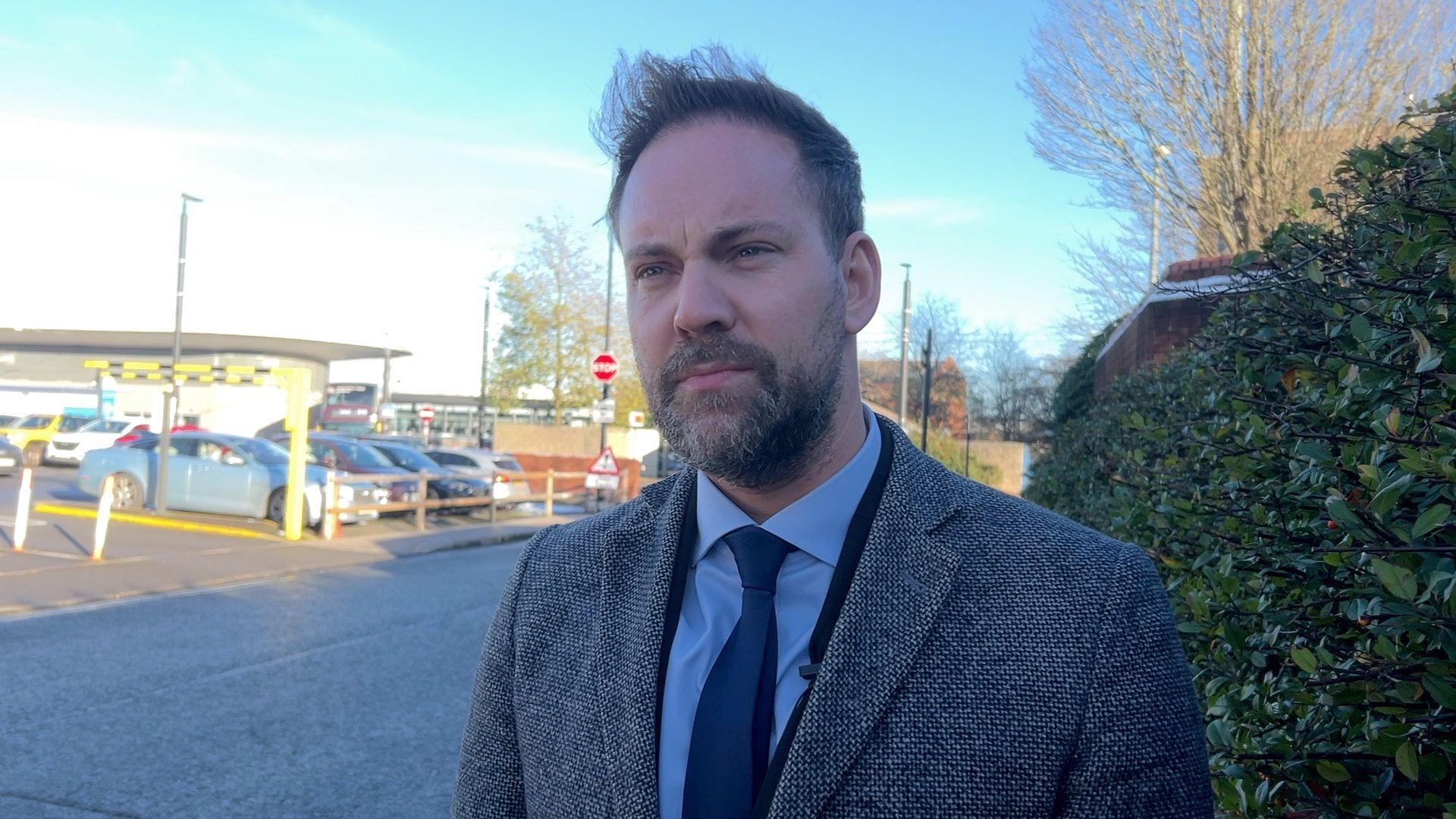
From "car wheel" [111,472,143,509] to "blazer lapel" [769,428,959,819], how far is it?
2030cm

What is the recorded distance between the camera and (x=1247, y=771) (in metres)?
2.00

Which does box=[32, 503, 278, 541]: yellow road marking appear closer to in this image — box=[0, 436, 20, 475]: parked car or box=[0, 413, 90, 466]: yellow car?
box=[0, 436, 20, 475]: parked car

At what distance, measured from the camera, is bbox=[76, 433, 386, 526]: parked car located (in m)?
18.5

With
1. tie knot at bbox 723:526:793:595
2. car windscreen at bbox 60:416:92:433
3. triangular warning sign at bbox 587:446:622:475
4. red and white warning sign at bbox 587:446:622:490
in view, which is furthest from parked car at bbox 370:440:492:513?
tie knot at bbox 723:526:793:595

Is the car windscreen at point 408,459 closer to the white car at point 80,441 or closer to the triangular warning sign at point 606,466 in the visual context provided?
the triangular warning sign at point 606,466

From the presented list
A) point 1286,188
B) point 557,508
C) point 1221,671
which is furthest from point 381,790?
point 557,508

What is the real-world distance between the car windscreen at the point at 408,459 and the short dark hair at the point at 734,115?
823 inches

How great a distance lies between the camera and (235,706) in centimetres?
711

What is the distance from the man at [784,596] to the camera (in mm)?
1502

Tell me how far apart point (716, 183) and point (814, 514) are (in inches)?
21.1

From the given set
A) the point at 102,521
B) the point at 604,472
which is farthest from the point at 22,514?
the point at 604,472

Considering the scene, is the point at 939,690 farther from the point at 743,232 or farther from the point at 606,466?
the point at 606,466

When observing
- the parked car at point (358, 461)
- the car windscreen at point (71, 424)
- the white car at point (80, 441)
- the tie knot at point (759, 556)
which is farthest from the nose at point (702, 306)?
the car windscreen at point (71, 424)

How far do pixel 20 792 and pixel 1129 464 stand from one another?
17.4 feet
